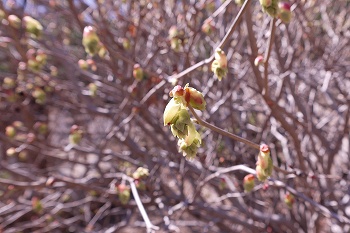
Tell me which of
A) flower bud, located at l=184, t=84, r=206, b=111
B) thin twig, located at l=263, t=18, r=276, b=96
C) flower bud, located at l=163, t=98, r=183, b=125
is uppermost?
thin twig, located at l=263, t=18, r=276, b=96

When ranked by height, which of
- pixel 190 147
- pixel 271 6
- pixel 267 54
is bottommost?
pixel 190 147

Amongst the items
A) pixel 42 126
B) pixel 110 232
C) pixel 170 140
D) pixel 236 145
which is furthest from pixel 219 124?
pixel 42 126

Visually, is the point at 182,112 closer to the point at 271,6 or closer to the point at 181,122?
the point at 181,122

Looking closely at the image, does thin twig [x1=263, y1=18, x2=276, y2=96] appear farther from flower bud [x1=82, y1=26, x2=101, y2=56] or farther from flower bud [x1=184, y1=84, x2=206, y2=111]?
flower bud [x1=82, y1=26, x2=101, y2=56]

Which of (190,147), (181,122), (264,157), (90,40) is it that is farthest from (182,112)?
(90,40)

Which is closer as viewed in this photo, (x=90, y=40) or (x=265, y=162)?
(x=265, y=162)

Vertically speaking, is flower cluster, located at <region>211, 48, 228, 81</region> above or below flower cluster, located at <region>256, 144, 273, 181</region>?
above

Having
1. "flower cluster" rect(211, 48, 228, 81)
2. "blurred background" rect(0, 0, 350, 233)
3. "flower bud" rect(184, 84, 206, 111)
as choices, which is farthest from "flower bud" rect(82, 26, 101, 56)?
"flower bud" rect(184, 84, 206, 111)

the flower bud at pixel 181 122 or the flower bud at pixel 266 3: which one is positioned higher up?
the flower bud at pixel 266 3

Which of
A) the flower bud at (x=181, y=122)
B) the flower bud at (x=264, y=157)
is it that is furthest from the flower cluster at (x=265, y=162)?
the flower bud at (x=181, y=122)

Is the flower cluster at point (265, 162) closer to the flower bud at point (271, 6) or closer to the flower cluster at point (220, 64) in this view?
the flower cluster at point (220, 64)
